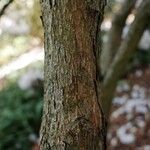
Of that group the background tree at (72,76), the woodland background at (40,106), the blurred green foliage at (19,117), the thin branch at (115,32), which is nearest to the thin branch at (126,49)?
the thin branch at (115,32)

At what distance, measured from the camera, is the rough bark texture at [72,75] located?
180cm

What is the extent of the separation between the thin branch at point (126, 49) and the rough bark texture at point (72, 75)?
2.45m

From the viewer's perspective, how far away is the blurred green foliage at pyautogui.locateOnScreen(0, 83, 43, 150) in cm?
797

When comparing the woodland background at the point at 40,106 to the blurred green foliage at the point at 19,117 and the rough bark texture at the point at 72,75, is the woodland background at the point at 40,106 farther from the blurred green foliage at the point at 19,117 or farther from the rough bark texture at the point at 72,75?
the rough bark texture at the point at 72,75

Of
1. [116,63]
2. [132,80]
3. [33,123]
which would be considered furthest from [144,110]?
[116,63]

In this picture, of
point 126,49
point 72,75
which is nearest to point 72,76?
point 72,75

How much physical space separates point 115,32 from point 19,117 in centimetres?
341

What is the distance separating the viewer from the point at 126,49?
4.42m

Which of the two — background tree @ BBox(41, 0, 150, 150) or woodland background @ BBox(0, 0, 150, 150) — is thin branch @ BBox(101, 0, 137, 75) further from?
→ background tree @ BBox(41, 0, 150, 150)

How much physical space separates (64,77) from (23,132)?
21.0 feet

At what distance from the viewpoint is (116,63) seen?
4531 mm

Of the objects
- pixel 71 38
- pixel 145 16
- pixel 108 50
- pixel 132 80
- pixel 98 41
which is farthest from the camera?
pixel 132 80

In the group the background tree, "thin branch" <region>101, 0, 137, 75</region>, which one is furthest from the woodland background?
the background tree

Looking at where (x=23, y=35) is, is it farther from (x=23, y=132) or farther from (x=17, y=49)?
(x=23, y=132)
